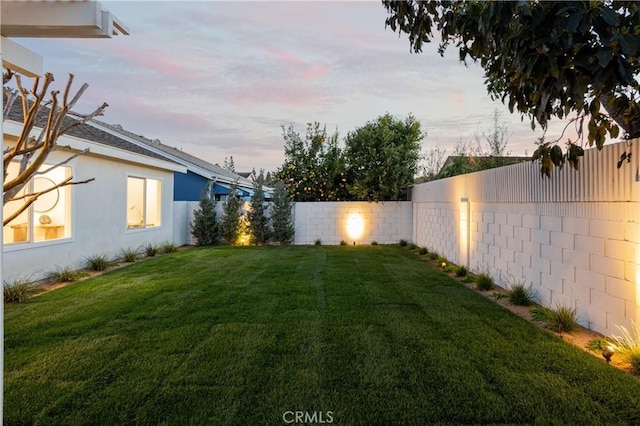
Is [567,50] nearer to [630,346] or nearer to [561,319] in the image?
[630,346]

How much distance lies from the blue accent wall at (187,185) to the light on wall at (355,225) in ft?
21.7

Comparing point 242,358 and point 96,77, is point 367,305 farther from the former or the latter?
point 96,77

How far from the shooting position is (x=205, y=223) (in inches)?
502

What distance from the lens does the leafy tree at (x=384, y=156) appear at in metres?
12.7

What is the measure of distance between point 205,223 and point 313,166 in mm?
4586

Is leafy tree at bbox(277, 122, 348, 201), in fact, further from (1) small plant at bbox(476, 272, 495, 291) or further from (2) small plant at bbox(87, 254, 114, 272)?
(1) small plant at bbox(476, 272, 495, 291)

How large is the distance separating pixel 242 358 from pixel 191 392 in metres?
0.66

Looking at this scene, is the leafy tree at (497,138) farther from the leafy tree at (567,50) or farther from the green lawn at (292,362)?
the leafy tree at (567,50)

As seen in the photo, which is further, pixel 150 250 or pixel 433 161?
pixel 433 161

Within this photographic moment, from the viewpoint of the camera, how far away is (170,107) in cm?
1395

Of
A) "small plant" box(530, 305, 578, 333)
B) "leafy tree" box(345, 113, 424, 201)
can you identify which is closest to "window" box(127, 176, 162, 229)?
"leafy tree" box(345, 113, 424, 201)

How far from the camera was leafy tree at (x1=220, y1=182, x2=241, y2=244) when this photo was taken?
42.0ft

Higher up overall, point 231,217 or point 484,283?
point 231,217
